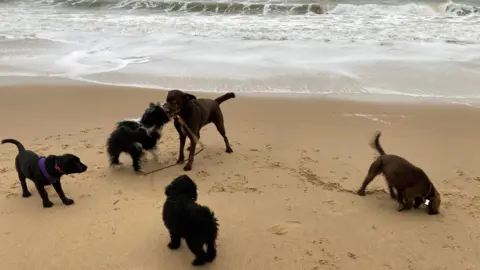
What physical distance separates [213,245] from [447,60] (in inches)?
309

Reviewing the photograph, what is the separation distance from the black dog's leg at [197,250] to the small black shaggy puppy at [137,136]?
1876 millimetres

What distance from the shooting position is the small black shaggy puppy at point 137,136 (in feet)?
17.0

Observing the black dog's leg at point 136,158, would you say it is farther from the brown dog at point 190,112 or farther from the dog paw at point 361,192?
the dog paw at point 361,192

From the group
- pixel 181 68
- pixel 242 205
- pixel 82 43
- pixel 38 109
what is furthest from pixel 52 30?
pixel 242 205

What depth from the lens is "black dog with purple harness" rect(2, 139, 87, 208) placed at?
14.0ft

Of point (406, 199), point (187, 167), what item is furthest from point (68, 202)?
point (406, 199)

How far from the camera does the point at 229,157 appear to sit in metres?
5.81

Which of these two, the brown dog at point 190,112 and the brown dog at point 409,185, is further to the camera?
the brown dog at point 190,112

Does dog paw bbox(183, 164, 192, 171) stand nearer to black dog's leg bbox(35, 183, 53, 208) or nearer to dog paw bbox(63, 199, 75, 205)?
dog paw bbox(63, 199, 75, 205)

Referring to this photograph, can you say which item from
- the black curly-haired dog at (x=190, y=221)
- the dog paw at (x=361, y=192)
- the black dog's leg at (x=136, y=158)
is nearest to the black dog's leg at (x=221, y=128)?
the black dog's leg at (x=136, y=158)

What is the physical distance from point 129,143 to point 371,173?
8.03 ft

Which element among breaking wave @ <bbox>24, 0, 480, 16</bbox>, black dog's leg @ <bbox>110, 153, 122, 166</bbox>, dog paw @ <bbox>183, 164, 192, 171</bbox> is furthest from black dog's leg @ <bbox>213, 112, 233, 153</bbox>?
breaking wave @ <bbox>24, 0, 480, 16</bbox>

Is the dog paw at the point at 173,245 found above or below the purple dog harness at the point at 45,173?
below

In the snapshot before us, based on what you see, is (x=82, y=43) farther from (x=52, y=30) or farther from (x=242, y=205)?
(x=242, y=205)
